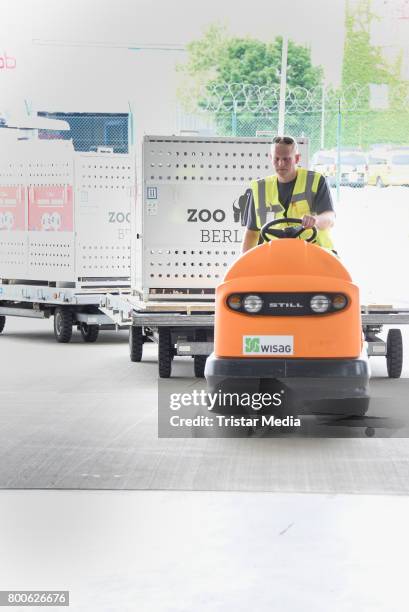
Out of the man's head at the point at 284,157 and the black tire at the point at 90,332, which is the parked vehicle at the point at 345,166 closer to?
the black tire at the point at 90,332

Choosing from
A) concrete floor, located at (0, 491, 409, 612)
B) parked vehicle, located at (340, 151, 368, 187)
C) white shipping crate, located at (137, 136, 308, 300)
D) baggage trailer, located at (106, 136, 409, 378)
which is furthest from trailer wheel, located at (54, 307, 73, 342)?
parked vehicle, located at (340, 151, 368, 187)

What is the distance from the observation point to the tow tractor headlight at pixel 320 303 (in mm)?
9656

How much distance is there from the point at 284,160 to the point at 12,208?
32.3ft

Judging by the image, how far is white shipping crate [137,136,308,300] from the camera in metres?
14.7

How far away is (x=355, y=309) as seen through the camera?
31.9ft

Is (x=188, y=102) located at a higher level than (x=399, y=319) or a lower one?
higher

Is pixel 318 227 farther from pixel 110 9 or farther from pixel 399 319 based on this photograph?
pixel 110 9

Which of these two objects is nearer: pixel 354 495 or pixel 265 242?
pixel 354 495

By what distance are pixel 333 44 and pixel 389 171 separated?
8.46 m

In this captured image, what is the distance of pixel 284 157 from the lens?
10570mm

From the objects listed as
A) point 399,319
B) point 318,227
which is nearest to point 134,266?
point 399,319

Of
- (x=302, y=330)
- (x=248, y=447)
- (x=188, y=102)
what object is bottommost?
(x=248, y=447)

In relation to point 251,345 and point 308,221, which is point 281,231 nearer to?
point 308,221

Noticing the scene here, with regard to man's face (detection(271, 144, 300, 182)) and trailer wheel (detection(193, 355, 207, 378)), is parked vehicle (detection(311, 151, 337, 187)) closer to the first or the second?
trailer wheel (detection(193, 355, 207, 378))
